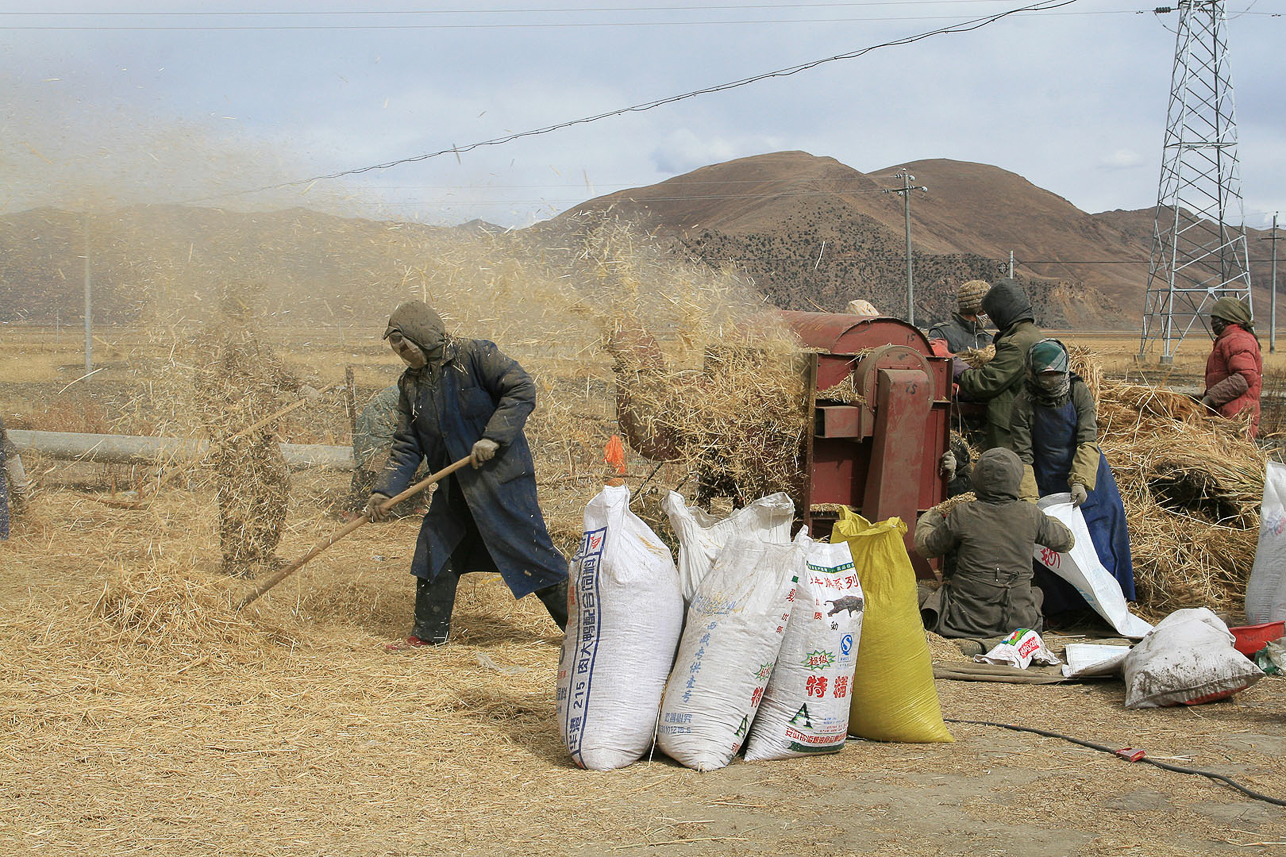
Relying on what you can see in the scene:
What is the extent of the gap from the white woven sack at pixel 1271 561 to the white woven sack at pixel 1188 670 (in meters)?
0.82

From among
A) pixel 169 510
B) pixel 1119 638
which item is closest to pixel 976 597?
pixel 1119 638

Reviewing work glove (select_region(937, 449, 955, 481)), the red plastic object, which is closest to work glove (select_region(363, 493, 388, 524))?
work glove (select_region(937, 449, 955, 481))

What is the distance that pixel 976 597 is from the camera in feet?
16.6

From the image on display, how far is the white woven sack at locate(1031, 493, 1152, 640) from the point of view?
17.1ft

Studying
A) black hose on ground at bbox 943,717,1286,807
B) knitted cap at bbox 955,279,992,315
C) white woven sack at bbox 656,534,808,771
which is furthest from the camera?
knitted cap at bbox 955,279,992,315

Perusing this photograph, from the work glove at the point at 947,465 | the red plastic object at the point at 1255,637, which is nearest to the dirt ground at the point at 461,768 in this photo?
the red plastic object at the point at 1255,637

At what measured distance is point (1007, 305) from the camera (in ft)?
19.5

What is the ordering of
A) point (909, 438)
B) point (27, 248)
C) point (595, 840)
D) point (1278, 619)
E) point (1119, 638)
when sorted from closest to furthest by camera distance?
point (595, 840) < point (1278, 619) < point (1119, 638) < point (909, 438) < point (27, 248)

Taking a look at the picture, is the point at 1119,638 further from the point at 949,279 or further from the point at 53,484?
the point at 949,279

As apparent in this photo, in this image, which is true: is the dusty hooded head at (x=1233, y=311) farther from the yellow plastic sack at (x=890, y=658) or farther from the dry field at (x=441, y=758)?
the yellow plastic sack at (x=890, y=658)

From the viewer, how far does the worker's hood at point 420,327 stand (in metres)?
4.75

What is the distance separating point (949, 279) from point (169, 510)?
8385 cm

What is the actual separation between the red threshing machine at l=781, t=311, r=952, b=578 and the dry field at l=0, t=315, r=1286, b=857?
1.31 metres

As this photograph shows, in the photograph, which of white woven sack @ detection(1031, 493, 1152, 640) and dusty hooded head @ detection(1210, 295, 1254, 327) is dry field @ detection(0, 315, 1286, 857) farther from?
dusty hooded head @ detection(1210, 295, 1254, 327)
